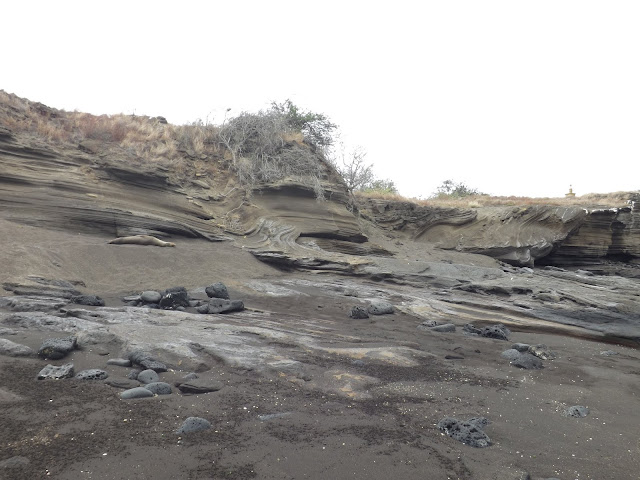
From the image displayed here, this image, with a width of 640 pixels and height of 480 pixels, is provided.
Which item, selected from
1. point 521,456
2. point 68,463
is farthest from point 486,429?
point 68,463

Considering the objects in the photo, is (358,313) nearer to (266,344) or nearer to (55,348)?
(266,344)

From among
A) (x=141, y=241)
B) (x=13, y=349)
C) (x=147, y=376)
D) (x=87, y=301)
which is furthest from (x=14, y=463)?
(x=141, y=241)

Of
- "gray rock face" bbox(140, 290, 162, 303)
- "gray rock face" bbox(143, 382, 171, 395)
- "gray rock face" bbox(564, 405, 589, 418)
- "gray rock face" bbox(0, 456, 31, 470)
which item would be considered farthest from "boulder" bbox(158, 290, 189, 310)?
"gray rock face" bbox(564, 405, 589, 418)

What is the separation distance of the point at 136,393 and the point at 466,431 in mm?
2568

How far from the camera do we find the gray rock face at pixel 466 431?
3.32 m

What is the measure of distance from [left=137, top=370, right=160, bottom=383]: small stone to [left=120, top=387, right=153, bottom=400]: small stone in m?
0.34

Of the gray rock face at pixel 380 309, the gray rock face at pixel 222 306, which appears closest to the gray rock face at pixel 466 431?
the gray rock face at pixel 222 306

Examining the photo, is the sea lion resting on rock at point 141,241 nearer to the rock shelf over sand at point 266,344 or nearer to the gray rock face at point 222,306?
the rock shelf over sand at point 266,344

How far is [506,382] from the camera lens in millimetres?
5031

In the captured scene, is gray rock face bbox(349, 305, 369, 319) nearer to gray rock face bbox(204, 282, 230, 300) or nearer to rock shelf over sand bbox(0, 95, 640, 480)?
rock shelf over sand bbox(0, 95, 640, 480)

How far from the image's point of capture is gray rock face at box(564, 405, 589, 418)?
4125 mm

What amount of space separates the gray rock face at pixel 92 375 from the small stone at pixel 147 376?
293mm

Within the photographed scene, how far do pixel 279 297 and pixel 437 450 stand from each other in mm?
6828

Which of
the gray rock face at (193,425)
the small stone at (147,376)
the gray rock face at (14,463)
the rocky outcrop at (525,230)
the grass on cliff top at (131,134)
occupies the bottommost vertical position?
the small stone at (147,376)
